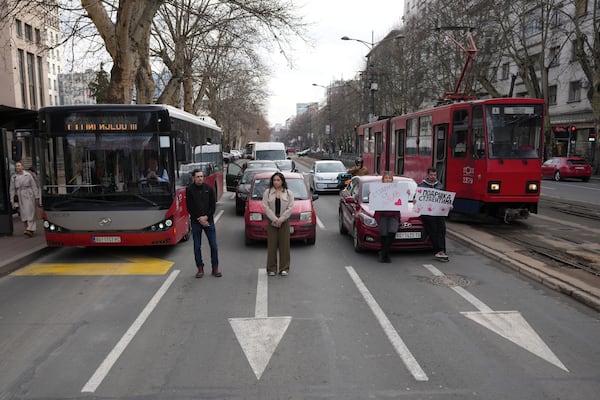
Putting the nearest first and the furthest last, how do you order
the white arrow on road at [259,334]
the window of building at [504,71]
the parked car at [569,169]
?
1. the white arrow on road at [259,334]
2. the parked car at [569,169]
3. the window of building at [504,71]

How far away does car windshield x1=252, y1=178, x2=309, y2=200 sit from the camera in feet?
38.6

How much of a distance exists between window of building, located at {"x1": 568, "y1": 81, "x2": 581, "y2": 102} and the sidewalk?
4308 centimetres

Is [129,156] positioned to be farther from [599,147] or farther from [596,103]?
[599,147]

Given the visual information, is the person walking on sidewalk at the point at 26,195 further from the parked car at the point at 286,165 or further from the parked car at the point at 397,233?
the parked car at the point at 286,165

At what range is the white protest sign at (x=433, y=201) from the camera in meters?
9.41

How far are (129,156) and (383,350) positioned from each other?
630cm

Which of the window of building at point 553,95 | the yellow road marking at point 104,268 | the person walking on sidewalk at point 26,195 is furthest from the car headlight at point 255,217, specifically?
the window of building at point 553,95

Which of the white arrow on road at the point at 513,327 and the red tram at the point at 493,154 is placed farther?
the red tram at the point at 493,154

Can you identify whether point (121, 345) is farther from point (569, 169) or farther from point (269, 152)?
point (569, 169)

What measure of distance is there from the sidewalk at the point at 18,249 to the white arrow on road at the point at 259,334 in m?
5.24

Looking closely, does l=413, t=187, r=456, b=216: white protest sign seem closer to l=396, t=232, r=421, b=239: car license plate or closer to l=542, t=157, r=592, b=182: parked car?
l=396, t=232, r=421, b=239: car license plate

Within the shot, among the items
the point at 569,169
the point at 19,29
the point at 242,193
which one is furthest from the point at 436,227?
the point at 19,29

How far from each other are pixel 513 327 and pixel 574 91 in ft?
144

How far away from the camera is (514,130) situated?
13031mm
